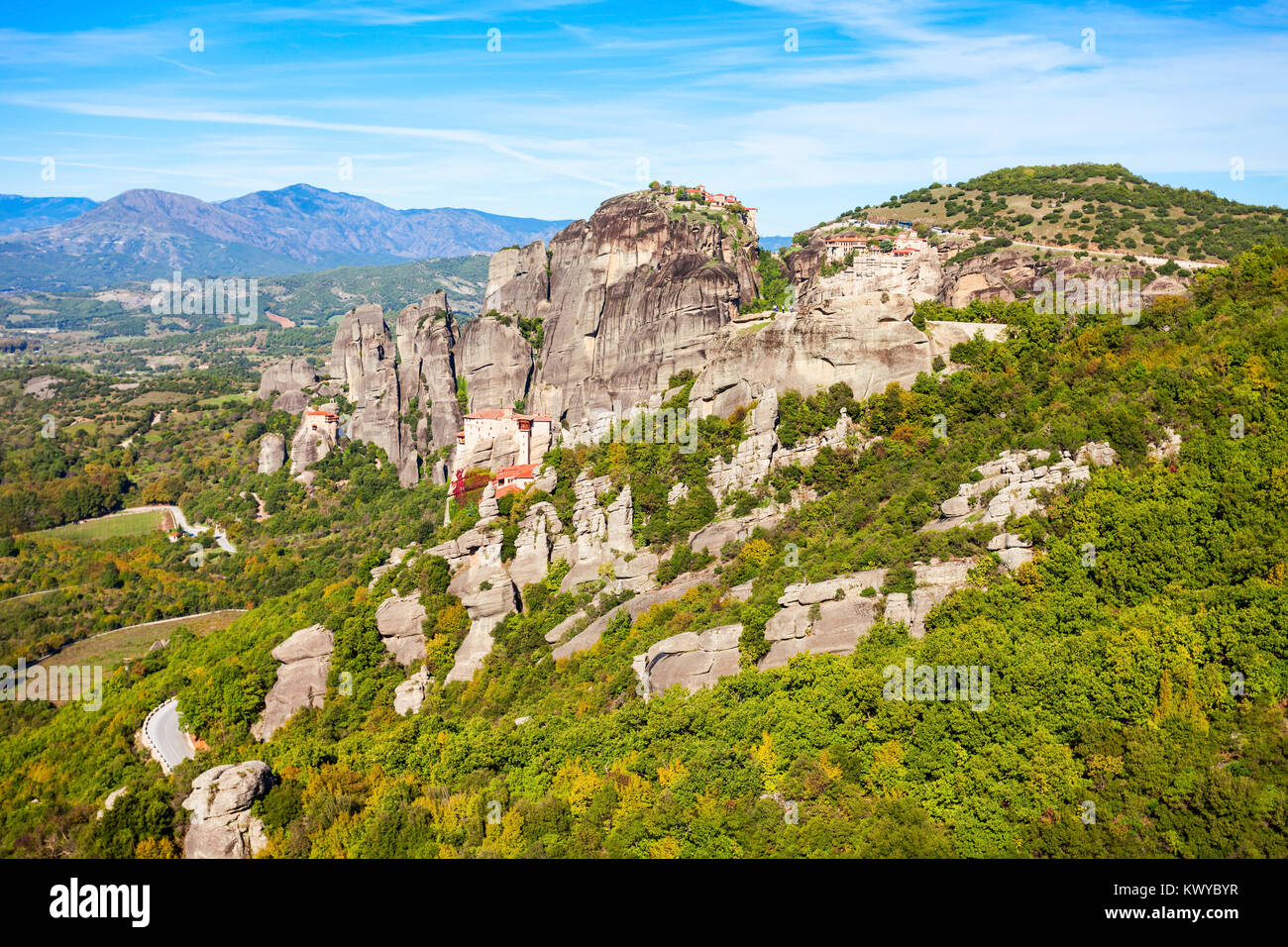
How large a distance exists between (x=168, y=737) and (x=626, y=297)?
46394mm

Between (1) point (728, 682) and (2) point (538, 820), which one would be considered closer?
(2) point (538, 820)

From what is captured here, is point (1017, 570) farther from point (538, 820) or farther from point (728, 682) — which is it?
point (538, 820)

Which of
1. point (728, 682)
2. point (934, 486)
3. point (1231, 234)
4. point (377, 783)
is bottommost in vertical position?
point (377, 783)

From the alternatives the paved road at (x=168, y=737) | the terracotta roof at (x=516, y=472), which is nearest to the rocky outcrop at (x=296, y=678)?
the paved road at (x=168, y=737)

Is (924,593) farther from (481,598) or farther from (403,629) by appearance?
(403,629)

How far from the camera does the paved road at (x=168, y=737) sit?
143 ft

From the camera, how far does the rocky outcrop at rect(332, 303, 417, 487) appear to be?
8844 cm

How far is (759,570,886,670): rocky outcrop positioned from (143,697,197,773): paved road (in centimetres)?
2997

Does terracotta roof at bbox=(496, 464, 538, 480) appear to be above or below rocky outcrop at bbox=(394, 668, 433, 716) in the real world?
above

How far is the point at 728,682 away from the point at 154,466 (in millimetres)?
99215

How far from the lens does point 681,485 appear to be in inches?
1892

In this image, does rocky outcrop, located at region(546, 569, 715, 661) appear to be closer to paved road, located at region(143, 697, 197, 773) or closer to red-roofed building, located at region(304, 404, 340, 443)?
paved road, located at region(143, 697, 197, 773)

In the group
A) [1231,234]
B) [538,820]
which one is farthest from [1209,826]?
[1231,234]

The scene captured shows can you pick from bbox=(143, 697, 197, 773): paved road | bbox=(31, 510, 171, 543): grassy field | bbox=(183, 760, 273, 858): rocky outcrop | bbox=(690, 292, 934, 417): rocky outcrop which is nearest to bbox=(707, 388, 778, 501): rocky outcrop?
bbox=(690, 292, 934, 417): rocky outcrop
